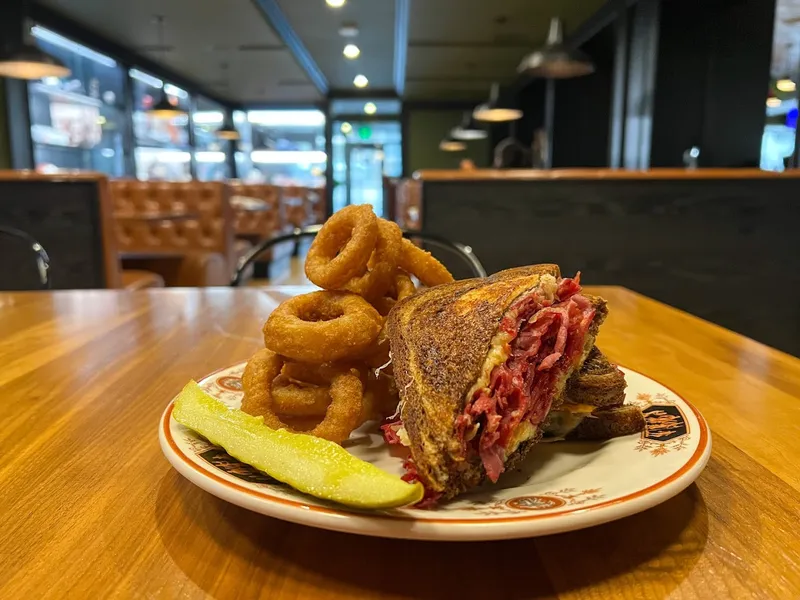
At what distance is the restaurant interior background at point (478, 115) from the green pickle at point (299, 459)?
1.31ft

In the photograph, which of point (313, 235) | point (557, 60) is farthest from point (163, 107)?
point (313, 235)

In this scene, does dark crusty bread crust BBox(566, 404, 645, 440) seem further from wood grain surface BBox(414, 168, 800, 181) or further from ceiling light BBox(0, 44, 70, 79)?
ceiling light BBox(0, 44, 70, 79)

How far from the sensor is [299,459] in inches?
20.3

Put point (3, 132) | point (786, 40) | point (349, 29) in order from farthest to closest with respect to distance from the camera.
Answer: point (349, 29) < point (786, 40) < point (3, 132)

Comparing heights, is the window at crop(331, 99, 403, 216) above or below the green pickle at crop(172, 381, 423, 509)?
above

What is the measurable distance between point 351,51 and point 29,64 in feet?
20.9

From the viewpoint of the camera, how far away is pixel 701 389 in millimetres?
1001

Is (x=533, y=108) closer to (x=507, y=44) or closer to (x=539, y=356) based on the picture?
(x=507, y=44)

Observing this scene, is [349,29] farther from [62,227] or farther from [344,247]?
[344,247]

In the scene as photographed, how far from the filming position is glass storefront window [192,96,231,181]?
45.1ft

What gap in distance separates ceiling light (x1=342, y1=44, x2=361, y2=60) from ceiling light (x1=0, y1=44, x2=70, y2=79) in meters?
5.54

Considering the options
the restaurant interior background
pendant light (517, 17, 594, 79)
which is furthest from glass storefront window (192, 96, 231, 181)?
pendant light (517, 17, 594, 79)

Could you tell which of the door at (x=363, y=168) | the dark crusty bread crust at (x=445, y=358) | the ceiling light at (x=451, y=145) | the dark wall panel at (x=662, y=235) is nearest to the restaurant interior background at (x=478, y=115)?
the dark wall panel at (x=662, y=235)

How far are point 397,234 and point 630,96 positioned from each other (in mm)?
7488
